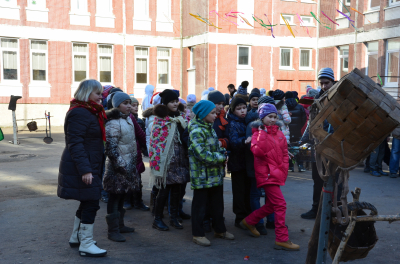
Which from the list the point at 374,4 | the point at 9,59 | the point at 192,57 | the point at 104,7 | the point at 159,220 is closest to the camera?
the point at 159,220

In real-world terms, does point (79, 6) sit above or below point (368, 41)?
above

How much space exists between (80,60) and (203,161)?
20.9 meters

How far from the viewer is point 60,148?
15.1 metres

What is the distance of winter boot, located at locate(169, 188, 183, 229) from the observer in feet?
Answer: 19.2

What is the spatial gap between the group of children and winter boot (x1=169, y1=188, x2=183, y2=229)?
14mm

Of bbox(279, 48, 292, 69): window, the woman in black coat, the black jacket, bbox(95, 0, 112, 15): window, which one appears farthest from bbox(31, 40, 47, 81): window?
the woman in black coat

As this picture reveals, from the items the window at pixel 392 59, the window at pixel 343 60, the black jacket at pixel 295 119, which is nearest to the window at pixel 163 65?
the window at pixel 343 60

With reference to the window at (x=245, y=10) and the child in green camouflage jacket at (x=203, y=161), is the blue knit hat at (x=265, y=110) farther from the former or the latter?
the window at (x=245, y=10)

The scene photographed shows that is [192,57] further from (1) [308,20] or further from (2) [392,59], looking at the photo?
(2) [392,59]

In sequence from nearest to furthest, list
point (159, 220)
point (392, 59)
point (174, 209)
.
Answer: point (159, 220)
point (174, 209)
point (392, 59)

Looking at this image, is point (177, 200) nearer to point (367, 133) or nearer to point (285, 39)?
point (367, 133)

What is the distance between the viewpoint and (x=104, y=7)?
969 inches

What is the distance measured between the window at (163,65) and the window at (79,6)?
4.98 metres

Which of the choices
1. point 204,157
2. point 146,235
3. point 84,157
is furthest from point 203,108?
point 146,235
